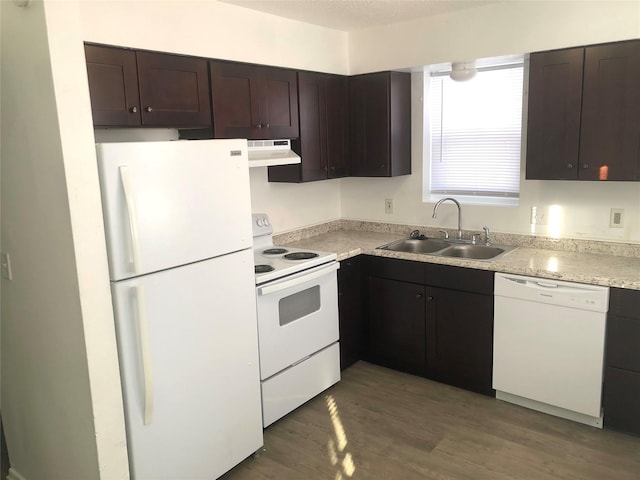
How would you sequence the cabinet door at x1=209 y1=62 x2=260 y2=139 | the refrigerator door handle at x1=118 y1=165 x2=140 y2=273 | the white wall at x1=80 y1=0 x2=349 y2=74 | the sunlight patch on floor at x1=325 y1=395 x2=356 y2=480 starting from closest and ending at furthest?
the refrigerator door handle at x1=118 y1=165 x2=140 y2=273, the white wall at x1=80 y1=0 x2=349 y2=74, the sunlight patch on floor at x1=325 y1=395 x2=356 y2=480, the cabinet door at x1=209 y1=62 x2=260 y2=139

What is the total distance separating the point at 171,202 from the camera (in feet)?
7.36

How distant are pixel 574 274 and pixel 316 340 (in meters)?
1.53

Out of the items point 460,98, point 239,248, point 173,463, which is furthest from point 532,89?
point 173,463

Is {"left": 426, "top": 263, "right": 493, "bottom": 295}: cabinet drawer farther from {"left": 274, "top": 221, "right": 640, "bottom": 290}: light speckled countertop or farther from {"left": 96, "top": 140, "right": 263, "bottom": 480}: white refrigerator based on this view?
{"left": 96, "top": 140, "right": 263, "bottom": 480}: white refrigerator

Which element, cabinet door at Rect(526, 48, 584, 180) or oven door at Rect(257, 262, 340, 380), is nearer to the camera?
oven door at Rect(257, 262, 340, 380)

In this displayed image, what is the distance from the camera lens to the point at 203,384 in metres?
2.47

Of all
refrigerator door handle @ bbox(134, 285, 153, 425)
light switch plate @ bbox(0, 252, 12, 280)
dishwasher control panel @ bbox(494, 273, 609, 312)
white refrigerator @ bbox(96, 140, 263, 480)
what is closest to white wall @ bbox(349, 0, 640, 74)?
dishwasher control panel @ bbox(494, 273, 609, 312)

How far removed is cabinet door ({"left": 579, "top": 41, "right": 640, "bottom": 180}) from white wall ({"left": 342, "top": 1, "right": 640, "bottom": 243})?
127 millimetres

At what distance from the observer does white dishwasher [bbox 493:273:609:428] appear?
2820 millimetres

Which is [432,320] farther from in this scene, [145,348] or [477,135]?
[145,348]

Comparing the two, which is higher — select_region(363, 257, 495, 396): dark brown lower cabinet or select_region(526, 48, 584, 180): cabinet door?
select_region(526, 48, 584, 180): cabinet door

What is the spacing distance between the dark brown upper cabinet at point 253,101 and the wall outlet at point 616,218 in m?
2.04

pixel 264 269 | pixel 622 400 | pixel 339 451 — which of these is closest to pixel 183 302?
pixel 264 269

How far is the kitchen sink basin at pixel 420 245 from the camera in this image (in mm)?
3860
